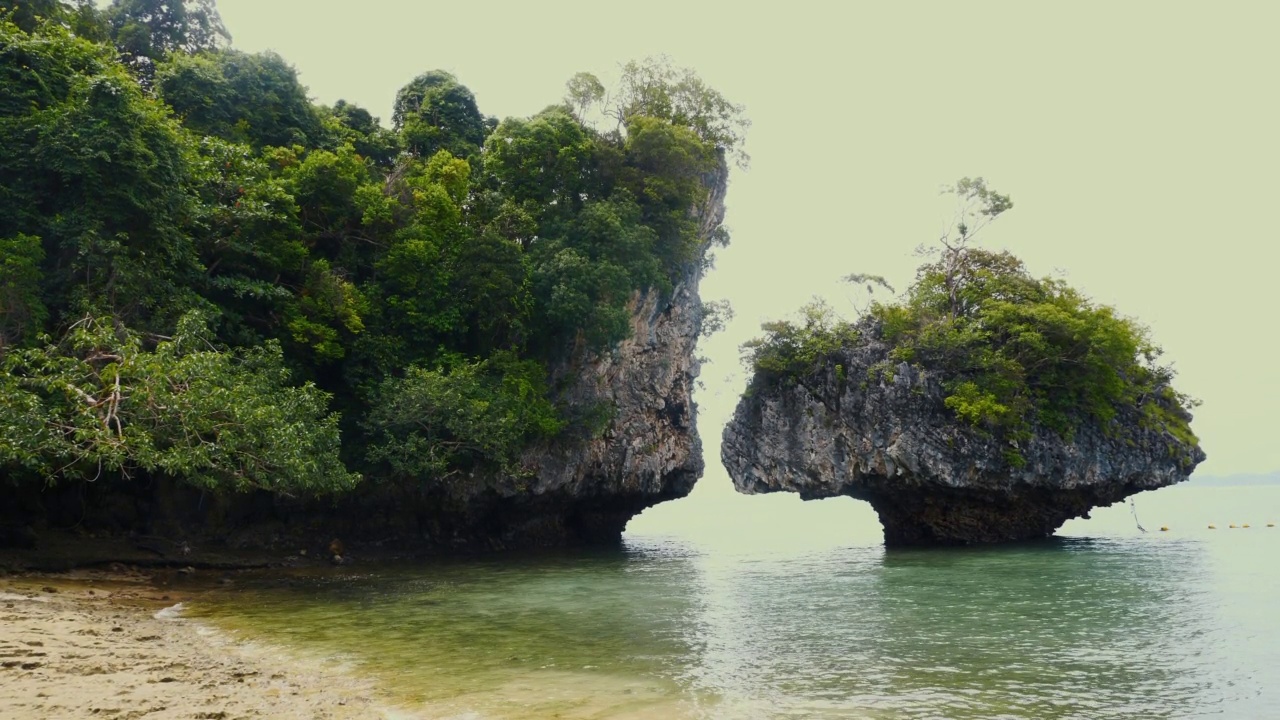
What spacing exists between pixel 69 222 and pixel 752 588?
14.2m

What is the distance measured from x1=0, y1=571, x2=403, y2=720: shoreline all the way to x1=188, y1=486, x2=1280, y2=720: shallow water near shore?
0.49 m

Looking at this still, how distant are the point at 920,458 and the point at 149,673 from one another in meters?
22.3

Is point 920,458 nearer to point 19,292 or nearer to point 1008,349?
point 1008,349

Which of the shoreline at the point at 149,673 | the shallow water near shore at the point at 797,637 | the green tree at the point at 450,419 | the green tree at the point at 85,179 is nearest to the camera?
the shoreline at the point at 149,673

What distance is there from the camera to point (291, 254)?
19422mm

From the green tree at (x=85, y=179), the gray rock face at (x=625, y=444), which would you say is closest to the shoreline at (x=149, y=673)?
the green tree at (x=85, y=179)

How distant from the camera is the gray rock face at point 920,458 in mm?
25172

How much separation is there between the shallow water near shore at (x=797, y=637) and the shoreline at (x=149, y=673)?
485 millimetres

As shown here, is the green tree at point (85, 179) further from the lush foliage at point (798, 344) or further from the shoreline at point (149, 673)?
the lush foliage at point (798, 344)

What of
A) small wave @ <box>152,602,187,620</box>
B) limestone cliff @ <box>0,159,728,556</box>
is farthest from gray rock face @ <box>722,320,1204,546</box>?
small wave @ <box>152,602,187,620</box>

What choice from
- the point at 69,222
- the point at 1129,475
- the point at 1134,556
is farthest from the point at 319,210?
the point at 1129,475

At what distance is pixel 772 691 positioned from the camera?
743 cm

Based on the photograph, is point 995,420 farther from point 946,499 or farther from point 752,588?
point 752,588

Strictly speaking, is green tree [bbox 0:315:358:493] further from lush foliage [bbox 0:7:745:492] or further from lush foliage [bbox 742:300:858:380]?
lush foliage [bbox 742:300:858:380]
